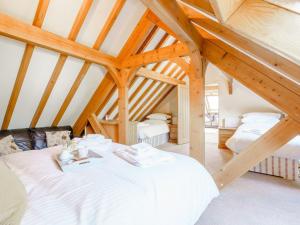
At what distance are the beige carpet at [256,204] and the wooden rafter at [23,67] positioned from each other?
3.15m

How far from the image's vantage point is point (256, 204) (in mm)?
2316

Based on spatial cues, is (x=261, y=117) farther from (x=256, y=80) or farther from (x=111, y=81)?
(x=111, y=81)

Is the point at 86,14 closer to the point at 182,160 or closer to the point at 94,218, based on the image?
the point at 182,160

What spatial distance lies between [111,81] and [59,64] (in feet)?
3.83

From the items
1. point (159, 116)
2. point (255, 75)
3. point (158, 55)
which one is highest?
point (158, 55)

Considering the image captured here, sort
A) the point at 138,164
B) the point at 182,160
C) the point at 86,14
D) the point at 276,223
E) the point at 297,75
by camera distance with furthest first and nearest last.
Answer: the point at 86,14 < the point at 276,223 < the point at 297,75 < the point at 182,160 < the point at 138,164

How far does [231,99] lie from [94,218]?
5.36m

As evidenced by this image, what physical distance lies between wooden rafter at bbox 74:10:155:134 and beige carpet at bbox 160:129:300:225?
3.01 meters

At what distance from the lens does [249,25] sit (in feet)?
3.28

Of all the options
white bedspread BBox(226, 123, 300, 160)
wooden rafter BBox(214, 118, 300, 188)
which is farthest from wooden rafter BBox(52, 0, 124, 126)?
white bedspread BBox(226, 123, 300, 160)

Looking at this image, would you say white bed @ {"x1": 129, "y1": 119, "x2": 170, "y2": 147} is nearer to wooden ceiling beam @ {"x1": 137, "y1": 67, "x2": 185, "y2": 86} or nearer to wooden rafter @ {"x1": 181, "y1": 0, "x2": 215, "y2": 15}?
wooden ceiling beam @ {"x1": 137, "y1": 67, "x2": 185, "y2": 86}

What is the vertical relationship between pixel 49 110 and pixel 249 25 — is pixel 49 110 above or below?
below

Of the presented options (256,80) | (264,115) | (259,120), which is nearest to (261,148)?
(256,80)

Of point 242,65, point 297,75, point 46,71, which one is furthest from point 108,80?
point 297,75
